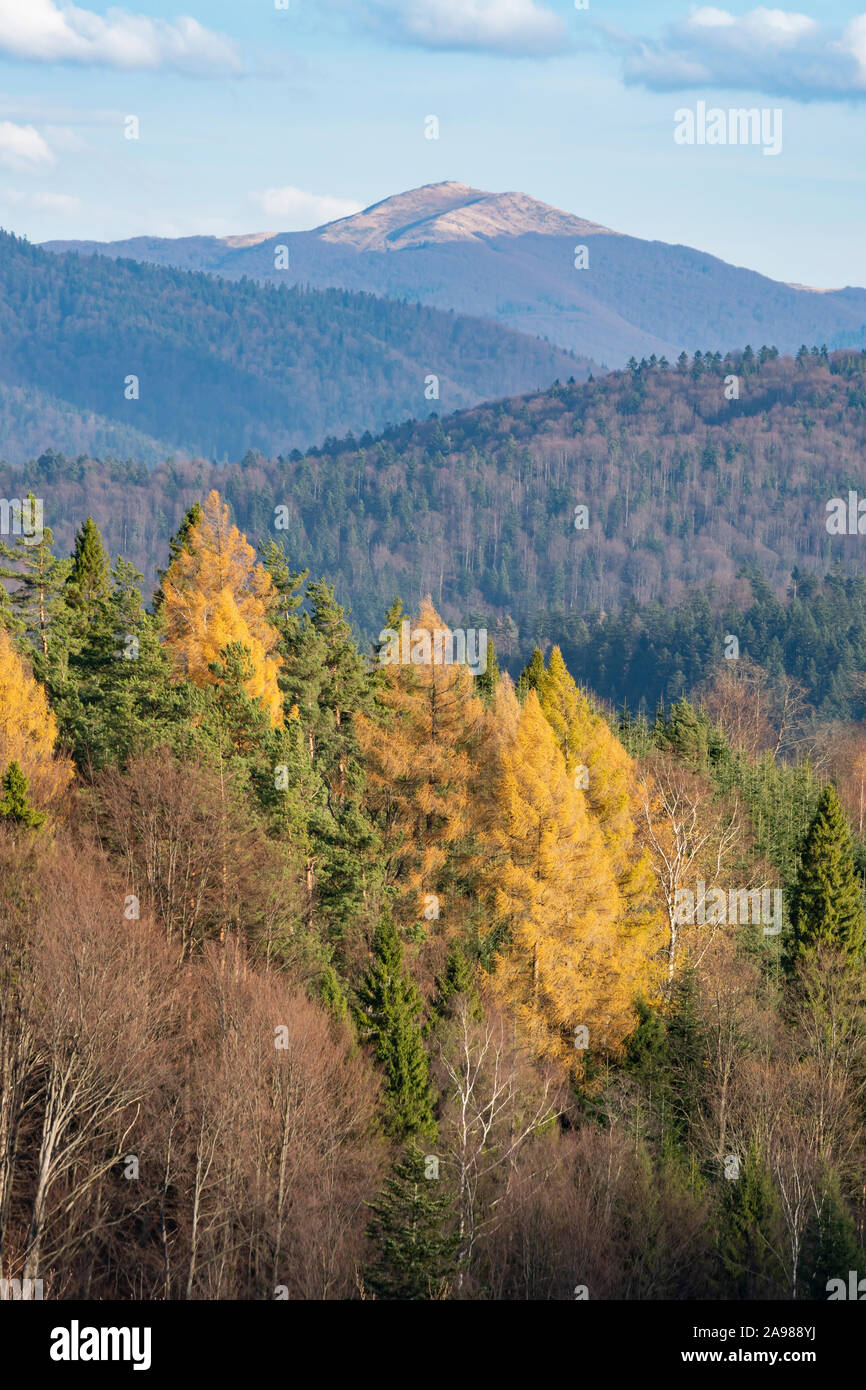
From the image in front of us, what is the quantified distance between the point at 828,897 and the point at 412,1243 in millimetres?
27116

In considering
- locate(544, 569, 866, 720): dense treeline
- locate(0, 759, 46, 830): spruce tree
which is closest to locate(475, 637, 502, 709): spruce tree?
locate(0, 759, 46, 830): spruce tree

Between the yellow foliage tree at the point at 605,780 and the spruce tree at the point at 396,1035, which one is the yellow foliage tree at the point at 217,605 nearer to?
the yellow foliage tree at the point at 605,780

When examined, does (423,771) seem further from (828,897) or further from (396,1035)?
(828,897)

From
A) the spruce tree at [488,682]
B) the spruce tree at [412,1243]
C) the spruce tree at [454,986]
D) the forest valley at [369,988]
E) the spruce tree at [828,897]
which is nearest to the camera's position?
the spruce tree at [412,1243]

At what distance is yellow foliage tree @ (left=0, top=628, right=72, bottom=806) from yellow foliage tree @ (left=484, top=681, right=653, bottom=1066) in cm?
1257

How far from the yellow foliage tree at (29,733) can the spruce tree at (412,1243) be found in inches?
644

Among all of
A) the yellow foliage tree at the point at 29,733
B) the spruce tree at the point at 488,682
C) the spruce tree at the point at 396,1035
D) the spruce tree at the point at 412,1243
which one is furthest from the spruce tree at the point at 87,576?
the spruce tree at the point at 412,1243

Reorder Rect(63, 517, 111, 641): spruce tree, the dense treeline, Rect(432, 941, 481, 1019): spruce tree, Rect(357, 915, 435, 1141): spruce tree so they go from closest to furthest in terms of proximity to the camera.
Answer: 1. Rect(357, 915, 435, 1141): spruce tree
2. Rect(432, 941, 481, 1019): spruce tree
3. Rect(63, 517, 111, 641): spruce tree
4. the dense treeline

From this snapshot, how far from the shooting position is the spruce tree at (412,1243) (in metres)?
20.9

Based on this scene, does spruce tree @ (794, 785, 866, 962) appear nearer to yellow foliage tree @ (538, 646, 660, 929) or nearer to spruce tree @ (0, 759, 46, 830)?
yellow foliage tree @ (538, 646, 660, 929)

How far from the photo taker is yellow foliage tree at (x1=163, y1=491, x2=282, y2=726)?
44.4m

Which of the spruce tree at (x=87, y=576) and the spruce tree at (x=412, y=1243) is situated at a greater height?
the spruce tree at (x=87, y=576)

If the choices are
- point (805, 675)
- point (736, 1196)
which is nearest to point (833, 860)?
point (736, 1196)
